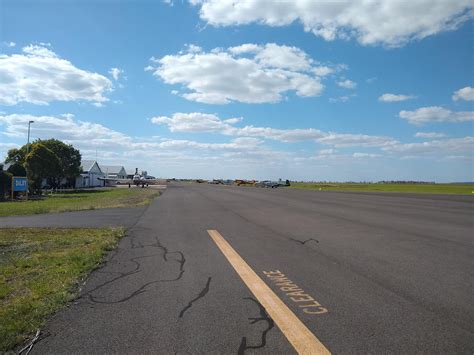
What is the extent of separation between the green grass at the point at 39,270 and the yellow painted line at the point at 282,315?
2658 mm

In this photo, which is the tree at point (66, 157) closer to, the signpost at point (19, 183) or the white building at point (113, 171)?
the signpost at point (19, 183)

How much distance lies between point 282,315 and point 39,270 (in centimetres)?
498

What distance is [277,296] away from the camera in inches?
221

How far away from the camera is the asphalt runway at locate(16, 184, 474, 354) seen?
4051 millimetres

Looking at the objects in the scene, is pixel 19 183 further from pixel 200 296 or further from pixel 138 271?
pixel 200 296

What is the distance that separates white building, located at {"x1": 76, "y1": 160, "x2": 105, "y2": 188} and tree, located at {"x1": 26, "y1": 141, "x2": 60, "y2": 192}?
35864 millimetres

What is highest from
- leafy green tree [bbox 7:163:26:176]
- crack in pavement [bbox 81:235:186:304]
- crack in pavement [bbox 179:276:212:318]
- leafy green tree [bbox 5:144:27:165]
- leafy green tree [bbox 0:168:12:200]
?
leafy green tree [bbox 5:144:27:165]

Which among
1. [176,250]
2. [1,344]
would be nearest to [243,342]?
[1,344]

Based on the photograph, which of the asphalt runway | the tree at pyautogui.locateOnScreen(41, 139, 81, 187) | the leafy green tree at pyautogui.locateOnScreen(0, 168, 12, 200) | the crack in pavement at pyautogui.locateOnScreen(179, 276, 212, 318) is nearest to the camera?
the asphalt runway

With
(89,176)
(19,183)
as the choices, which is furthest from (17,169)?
(89,176)

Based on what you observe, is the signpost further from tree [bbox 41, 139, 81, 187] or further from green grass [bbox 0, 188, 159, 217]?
tree [bbox 41, 139, 81, 187]

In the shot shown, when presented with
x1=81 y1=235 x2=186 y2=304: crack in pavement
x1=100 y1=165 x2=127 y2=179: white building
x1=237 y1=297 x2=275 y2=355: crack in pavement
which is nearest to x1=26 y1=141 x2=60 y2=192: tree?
x1=81 y1=235 x2=186 y2=304: crack in pavement

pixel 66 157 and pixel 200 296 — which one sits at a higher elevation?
pixel 66 157

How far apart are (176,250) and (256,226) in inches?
208
